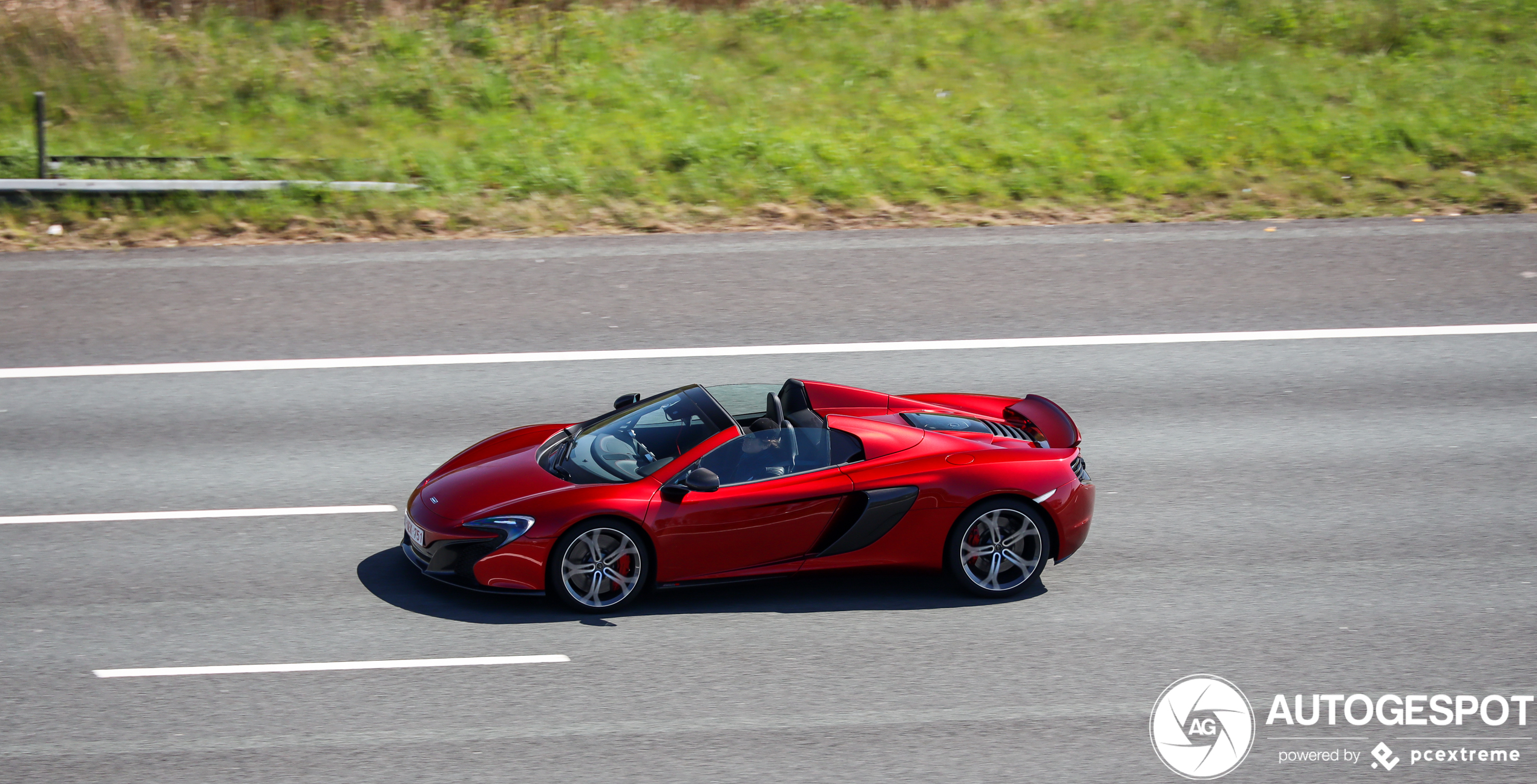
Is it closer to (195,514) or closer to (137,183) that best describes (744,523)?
(195,514)

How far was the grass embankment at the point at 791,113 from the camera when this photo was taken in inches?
587

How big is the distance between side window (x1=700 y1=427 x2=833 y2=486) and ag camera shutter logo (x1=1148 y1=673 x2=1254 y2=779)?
7.51 feet

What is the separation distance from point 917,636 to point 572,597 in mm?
1947

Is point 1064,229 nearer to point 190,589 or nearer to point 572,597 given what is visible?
point 572,597

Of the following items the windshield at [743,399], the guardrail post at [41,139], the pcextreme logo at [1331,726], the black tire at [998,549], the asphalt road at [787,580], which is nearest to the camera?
the pcextreme logo at [1331,726]

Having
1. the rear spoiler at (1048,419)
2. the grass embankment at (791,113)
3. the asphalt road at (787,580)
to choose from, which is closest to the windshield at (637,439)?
the asphalt road at (787,580)

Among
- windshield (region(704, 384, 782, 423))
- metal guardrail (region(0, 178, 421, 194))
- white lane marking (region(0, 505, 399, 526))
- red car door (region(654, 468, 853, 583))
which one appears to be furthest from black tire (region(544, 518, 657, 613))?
metal guardrail (region(0, 178, 421, 194))

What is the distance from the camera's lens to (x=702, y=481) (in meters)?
7.48

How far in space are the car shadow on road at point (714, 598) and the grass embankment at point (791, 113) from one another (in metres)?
7.10

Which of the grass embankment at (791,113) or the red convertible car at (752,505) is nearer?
the red convertible car at (752,505)

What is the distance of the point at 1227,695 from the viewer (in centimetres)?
678

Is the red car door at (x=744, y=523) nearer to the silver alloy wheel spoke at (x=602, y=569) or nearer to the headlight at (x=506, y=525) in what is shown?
the silver alloy wheel spoke at (x=602, y=569)

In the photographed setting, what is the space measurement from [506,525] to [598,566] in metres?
0.57

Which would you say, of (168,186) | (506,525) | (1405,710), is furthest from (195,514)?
(1405,710)
